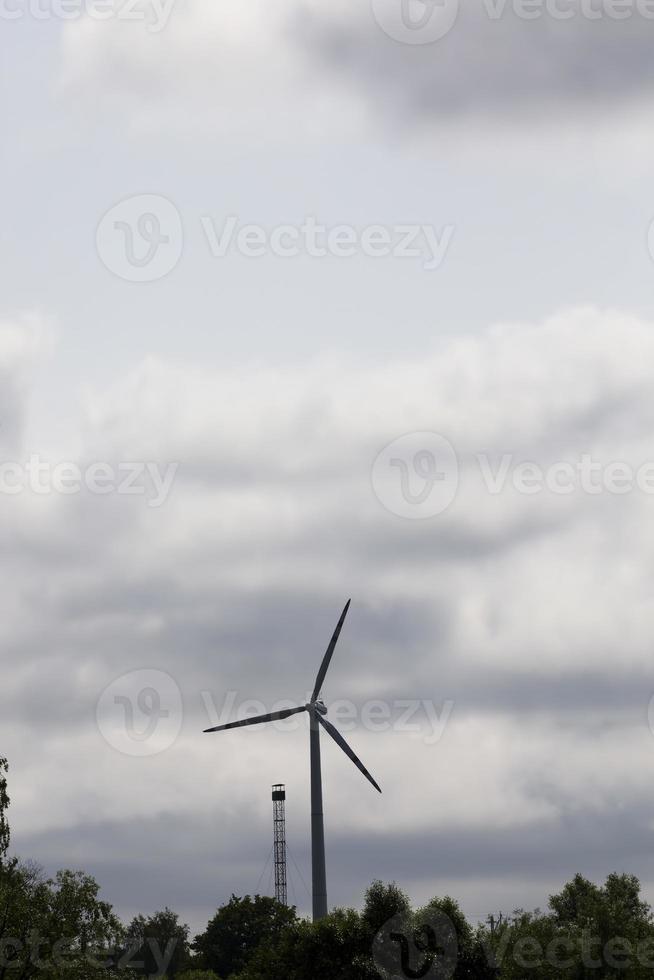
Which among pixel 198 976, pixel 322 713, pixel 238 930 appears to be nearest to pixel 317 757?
pixel 322 713

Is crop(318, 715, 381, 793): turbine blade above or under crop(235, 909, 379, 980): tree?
above

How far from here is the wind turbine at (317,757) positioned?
9300cm

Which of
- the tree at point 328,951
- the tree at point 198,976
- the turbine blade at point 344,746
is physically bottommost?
the tree at point 328,951

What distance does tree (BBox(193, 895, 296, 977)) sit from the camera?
178750mm

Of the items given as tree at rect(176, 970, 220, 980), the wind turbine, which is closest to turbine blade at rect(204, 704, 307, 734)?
the wind turbine

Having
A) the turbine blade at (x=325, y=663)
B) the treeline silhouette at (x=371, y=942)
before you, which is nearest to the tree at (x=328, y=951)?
the treeline silhouette at (x=371, y=942)

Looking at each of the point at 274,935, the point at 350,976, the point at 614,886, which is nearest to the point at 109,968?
the point at 350,976

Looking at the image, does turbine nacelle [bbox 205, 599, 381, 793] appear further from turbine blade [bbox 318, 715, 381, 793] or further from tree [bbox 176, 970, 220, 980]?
tree [bbox 176, 970, 220, 980]

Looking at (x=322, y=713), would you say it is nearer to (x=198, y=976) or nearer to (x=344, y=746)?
(x=344, y=746)

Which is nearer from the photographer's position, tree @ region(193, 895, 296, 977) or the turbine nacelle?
the turbine nacelle

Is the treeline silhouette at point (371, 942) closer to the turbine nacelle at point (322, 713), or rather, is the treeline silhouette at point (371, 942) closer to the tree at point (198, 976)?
the turbine nacelle at point (322, 713)

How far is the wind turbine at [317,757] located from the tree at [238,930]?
82577mm

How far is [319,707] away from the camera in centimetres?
10050

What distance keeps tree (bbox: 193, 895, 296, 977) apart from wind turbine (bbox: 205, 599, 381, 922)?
82.6 meters
